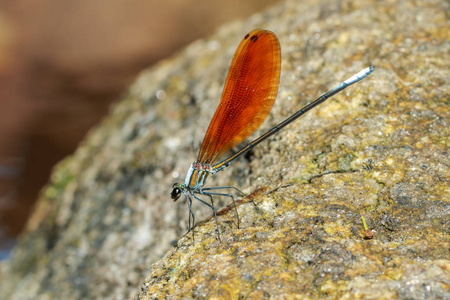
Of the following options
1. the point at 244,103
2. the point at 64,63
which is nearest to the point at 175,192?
the point at 244,103

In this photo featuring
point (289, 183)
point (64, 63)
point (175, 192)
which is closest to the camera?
point (289, 183)

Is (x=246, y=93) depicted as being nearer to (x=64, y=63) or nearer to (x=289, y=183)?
(x=289, y=183)

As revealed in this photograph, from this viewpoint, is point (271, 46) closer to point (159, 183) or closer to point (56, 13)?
point (159, 183)

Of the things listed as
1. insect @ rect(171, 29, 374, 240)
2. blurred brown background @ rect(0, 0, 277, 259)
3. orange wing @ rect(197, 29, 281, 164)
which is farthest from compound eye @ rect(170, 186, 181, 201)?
blurred brown background @ rect(0, 0, 277, 259)

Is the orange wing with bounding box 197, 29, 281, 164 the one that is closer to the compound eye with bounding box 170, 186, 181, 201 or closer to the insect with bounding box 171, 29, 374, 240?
the insect with bounding box 171, 29, 374, 240

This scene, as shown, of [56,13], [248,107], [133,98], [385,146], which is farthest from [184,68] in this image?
[56,13]

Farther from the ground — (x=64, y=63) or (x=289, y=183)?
(x=64, y=63)
